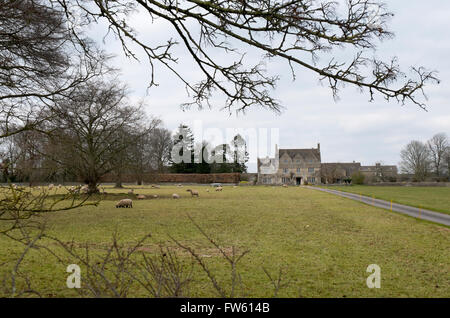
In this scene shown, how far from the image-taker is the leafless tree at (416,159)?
243 feet

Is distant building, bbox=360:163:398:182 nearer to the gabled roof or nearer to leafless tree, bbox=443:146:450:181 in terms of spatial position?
the gabled roof

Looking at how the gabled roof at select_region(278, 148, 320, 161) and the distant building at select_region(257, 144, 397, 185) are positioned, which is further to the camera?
the gabled roof at select_region(278, 148, 320, 161)

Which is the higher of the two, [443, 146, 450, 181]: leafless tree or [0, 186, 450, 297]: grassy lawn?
[443, 146, 450, 181]: leafless tree

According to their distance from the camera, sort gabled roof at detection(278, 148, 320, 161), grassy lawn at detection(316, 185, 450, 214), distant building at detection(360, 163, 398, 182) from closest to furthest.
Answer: grassy lawn at detection(316, 185, 450, 214) → gabled roof at detection(278, 148, 320, 161) → distant building at detection(360, 163, 398, 182)

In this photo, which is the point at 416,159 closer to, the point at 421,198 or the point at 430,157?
the point at 430,157

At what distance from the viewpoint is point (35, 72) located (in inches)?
288

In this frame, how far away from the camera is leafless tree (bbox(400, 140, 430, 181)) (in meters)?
74.1

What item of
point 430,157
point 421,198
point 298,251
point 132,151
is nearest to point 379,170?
point 430,157

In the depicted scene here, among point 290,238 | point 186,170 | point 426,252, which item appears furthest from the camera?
point 186,170

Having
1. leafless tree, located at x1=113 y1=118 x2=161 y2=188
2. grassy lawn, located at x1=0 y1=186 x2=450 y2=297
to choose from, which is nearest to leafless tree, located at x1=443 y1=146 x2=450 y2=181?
leafless tree, located at x1=113 y1=118 x2=161 y2=188
